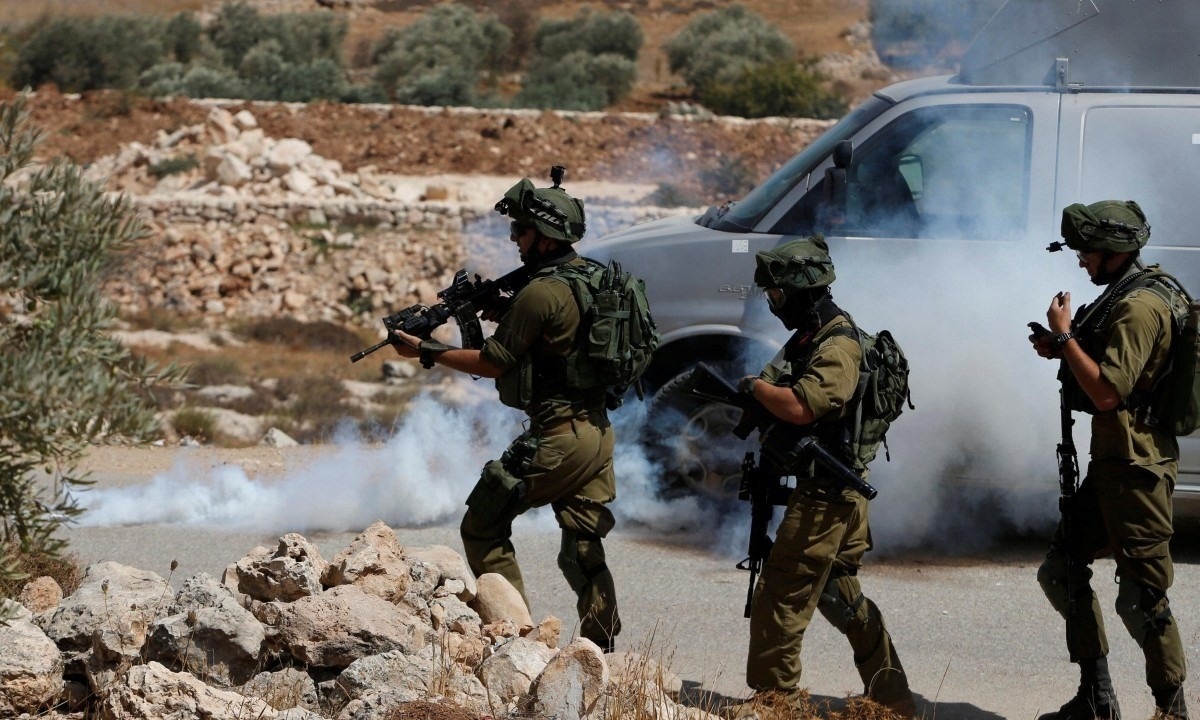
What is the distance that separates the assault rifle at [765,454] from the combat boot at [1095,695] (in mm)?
996

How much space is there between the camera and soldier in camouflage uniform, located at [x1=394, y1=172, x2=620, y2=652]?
470 cm

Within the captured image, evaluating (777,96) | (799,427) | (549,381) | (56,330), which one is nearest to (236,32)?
(777,96)

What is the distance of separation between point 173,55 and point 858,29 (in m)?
19.1

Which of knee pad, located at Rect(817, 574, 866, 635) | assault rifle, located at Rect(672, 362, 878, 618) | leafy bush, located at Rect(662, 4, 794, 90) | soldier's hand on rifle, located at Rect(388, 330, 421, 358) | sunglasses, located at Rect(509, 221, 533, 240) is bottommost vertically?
knee pad, located at Rect(817, 574, 866, 635)

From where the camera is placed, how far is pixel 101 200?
3297 millimetres

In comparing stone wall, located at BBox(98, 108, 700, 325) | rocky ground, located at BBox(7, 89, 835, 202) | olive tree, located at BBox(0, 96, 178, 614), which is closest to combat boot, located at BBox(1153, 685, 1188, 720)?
olive tree, located at BBox(0, 96, 178, 614)

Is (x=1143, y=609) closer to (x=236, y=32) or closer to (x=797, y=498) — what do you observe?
(x=797, y=498)

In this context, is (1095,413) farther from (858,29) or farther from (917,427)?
(858,29)

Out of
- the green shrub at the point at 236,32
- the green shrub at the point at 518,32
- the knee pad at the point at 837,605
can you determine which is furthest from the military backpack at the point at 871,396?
the green shrub at the point at 518,32

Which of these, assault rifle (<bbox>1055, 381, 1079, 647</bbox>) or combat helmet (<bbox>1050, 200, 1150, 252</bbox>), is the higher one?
combat helmet (<bbox>1050, 200, 1150, 252</bbox>)

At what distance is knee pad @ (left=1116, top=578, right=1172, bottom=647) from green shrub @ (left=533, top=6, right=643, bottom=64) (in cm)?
3284

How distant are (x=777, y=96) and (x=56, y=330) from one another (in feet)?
92.2

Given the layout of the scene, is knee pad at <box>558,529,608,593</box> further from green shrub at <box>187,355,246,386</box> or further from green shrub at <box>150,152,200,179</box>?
green shrub at <box>150,152,200,179</box>

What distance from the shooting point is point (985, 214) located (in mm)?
6238
